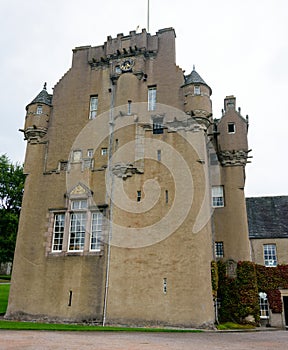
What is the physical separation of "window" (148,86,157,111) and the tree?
19730 millimetres

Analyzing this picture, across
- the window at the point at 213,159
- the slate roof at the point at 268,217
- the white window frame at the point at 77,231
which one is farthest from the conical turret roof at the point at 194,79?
the slate roof at the point at 268,217

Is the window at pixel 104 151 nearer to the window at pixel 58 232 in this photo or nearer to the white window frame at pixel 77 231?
the white window frame at pixel 77 231

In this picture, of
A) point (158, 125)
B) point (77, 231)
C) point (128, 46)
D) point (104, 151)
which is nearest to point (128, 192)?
point (104, 151)

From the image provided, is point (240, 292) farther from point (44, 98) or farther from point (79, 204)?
point (44, 98)

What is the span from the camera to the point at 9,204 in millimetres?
40406

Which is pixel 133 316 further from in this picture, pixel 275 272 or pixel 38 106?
pixel 38 106

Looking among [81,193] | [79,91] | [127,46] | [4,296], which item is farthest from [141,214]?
[4,296]

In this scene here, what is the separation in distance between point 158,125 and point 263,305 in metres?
15.0

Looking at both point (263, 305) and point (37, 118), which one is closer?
point (263, 305)

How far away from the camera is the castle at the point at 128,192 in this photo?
21.5 m

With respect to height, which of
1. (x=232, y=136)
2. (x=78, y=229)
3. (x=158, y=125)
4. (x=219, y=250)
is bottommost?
(x=219, y=250)

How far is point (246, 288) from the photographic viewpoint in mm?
24641

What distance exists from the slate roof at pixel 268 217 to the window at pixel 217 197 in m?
4.95

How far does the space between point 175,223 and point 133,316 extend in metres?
5.82
